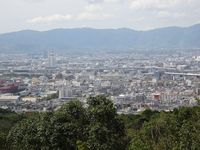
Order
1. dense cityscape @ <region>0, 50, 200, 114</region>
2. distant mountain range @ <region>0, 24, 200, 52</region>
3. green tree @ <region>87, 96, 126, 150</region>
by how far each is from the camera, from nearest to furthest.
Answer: green tree @ <region>87, 96, 126, 150</region> → dense cityscape @ <region>0, 50, 200, 114</region> → distant mountain range @ <region>0, 24, 200, 52</region>

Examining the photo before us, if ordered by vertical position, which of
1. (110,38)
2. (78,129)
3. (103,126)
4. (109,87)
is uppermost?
(103,126)

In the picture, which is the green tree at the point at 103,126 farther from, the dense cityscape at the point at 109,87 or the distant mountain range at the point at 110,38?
the distant mountain range at the point at 110,38

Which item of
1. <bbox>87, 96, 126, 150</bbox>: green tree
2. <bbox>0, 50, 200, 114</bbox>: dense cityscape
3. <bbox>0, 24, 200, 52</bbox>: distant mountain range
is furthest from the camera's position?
<bbox>0, 24, 200, 52</bbox>: distant mountain range

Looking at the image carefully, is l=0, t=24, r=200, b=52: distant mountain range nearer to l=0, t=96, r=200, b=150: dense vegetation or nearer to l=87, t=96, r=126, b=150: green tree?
l=0, t=96, r=200, b=150: dense vegetation

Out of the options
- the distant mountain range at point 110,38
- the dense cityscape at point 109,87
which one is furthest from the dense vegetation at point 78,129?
the distant mountain range at point 110,38

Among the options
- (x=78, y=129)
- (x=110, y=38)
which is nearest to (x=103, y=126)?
(x=78, y=129)

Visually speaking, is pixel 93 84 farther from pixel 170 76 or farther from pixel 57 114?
pixel 57 114

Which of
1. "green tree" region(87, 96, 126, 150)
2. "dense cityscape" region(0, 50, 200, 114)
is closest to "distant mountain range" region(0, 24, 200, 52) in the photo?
"dense cityscape" region(0, 50, 200, 114)

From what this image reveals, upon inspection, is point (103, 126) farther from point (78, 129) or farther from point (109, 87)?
point (109, 87)
